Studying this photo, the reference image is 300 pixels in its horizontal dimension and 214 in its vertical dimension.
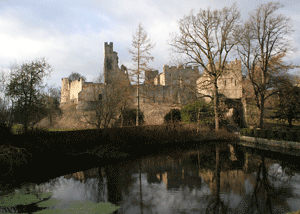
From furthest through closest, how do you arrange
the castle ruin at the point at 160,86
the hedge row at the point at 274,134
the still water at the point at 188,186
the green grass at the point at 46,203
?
1. the castle ruin at the point at 160,86
2. the hedge row at the point at 274,134
3. the still water at the point at 188,186
4. the green grass at the point at 46,203

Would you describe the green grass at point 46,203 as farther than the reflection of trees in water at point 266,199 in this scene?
Yes

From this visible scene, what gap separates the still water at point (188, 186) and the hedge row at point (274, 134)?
2.47 meters

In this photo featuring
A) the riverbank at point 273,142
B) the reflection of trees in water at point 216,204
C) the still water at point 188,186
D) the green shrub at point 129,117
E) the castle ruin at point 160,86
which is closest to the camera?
the reflection of trees in water at point 216,204

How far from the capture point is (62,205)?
5.44 meters

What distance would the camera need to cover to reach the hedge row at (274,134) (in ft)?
40.2

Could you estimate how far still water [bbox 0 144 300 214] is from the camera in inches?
205

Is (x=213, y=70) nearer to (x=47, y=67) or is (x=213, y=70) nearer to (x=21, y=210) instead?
(x=47, y=67)

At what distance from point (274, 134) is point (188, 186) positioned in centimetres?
975

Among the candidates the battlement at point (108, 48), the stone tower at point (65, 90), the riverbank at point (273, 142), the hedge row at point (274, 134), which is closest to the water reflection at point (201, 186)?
the riverbank at point (273, 142)

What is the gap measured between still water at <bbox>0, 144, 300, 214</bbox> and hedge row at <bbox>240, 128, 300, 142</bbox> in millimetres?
2471

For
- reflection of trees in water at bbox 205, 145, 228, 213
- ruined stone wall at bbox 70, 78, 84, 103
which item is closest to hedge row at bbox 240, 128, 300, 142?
reflection of trees in water at bbox 205, 145, 228, 213

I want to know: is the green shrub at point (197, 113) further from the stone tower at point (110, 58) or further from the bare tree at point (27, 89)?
the stone tower at point (110, 58)

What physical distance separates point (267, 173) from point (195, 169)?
2.62 metres

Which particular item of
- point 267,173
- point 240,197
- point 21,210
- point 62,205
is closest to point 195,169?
point 267,173
